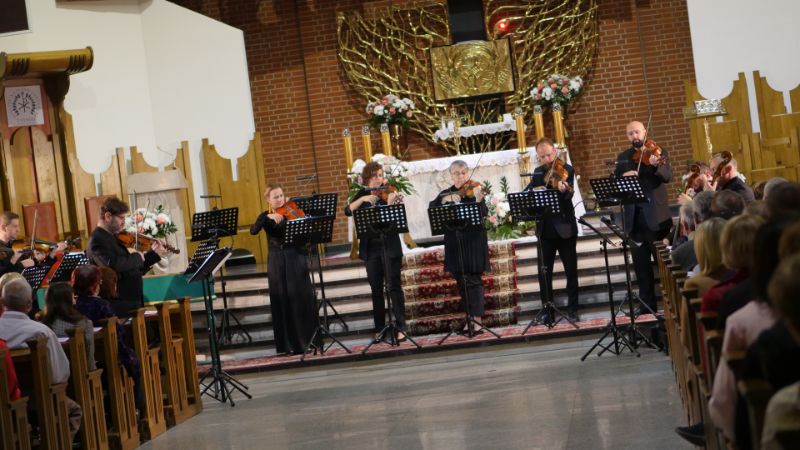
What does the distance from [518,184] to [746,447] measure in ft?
34.0

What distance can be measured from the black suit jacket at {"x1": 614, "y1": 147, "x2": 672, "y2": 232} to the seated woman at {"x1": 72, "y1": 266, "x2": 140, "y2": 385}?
4.85m

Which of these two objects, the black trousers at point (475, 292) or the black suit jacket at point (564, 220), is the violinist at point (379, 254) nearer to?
the black trousers at point (475, 292)

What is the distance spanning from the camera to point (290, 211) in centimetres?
1061

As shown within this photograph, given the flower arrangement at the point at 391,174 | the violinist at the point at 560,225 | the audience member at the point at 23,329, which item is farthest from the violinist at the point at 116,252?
the violinist at the point at 560,225

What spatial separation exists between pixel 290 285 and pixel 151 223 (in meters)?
2.60

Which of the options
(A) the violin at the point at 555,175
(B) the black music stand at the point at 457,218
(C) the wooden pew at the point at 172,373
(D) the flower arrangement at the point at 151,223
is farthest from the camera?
(D) the flower arrangement at the point at 151,223

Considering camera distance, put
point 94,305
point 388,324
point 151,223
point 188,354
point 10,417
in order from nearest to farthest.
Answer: point 10,417 < point 94,305 < point 188,354 < point 388,324 < point 151,223

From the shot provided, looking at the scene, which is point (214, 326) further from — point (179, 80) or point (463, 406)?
point (179, 80)

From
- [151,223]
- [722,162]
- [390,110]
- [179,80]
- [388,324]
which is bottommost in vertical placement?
[388,324]

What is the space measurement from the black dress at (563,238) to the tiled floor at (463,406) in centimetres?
81

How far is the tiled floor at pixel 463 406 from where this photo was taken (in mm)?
6562

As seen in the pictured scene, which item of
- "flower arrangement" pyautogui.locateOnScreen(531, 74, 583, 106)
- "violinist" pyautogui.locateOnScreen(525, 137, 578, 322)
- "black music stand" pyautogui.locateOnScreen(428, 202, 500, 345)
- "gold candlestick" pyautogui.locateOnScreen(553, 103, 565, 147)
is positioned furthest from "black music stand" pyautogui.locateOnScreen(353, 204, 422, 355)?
"flower arrangement" pyautogui.locateOnScreen(531, 74, 583, 106)

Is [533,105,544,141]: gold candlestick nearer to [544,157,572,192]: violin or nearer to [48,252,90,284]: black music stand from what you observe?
[544,157,572,192]: violin

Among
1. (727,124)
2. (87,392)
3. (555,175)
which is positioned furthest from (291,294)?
(727,124)
